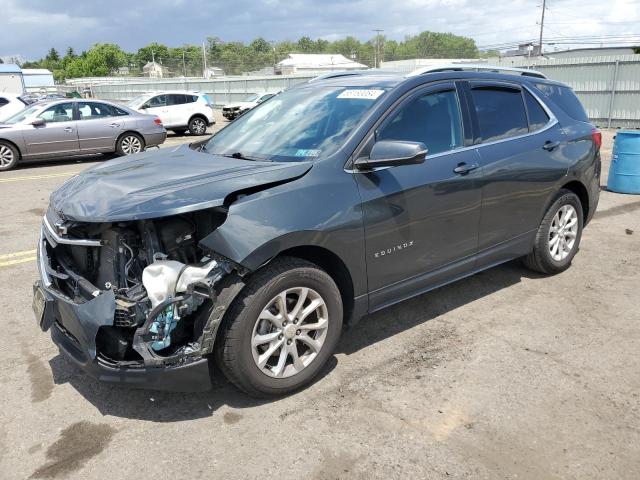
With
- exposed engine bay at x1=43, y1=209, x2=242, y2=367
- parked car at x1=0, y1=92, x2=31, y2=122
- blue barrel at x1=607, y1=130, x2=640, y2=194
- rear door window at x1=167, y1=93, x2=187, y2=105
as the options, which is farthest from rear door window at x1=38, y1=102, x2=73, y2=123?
blue barrel at x1=607, y1=130, x2=640, y2=194

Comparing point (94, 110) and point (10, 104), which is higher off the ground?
point (10, 104)

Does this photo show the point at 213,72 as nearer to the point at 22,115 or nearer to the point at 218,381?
the point at 22,115

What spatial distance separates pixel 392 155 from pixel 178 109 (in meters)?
17.8

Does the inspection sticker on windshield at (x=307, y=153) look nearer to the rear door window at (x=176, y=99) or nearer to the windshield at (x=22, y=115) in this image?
the windshield at (x=22, y=115)

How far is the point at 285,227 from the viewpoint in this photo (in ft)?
9.98

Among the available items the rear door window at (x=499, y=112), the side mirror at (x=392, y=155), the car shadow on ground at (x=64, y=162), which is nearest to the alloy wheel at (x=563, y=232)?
the rear door window at (x=499, y=112)

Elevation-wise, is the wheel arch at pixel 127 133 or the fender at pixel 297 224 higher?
the fender at pixel 297 224

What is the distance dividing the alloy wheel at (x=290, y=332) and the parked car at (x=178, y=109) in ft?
57.7

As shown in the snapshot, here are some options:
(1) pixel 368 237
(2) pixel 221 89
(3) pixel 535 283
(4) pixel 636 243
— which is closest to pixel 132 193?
(1) pixel 368 237

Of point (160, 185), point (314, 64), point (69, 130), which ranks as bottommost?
point (69, 130)

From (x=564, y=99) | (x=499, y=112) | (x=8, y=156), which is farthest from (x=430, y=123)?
(x=8, y=156)

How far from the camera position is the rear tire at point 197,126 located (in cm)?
2014

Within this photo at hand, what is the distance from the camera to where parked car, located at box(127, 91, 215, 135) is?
19594 mm

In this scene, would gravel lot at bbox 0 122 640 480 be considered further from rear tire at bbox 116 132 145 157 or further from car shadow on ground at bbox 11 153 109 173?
car shadow on ground at bbox 11 153 109 173
